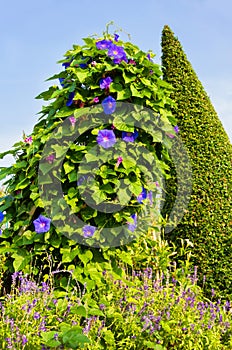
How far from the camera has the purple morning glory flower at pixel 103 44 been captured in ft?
12.2

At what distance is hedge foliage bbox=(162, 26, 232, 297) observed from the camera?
15.9 feet

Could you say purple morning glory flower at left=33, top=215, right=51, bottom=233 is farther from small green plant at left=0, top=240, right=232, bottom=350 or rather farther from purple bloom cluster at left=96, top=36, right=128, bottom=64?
purple bloom cluster at left=96, top=36, right=128, bottom=64

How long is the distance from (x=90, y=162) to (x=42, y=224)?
21.5 inches

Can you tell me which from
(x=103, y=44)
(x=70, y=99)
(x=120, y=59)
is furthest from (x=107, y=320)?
(x=103, y=44)

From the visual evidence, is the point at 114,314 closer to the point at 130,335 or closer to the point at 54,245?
the point at 130,335

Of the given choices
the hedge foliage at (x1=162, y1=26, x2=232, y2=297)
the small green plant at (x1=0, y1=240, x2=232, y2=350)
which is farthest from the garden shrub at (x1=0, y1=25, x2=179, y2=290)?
the hedge foliage at (x1=162, y1=26, x2=232, y2=297)

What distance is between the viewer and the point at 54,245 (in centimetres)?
351

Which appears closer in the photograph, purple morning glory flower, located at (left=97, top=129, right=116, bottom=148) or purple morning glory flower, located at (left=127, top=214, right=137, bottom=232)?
purple morning glory flower, located at (left=97, top=129, right=116, bottom=148)

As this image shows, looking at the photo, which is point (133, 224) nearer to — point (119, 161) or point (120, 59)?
point (119, 161)

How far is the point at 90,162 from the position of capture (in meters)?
3.54

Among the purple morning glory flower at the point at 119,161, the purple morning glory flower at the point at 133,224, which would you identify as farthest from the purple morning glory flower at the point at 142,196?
the purple morning glory flower at the point at 119,161

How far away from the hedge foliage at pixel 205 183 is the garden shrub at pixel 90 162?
3.75 feet

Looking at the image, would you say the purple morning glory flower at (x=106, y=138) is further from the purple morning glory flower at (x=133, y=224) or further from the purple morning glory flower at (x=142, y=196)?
the purple morning glory flower at (x=133, y=224)

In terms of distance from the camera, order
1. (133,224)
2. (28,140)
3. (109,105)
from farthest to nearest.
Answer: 1. (28,140)
2. (133,224)
3. (109,105)
